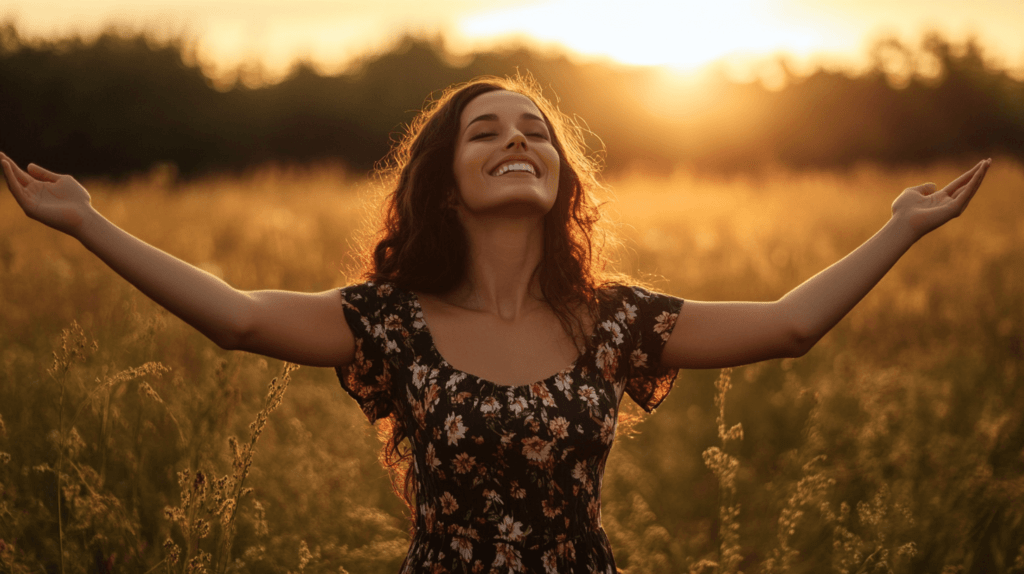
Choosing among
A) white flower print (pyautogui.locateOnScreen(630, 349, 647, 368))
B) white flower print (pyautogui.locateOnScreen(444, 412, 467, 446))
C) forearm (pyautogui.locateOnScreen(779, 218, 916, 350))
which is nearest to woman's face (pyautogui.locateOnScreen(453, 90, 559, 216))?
white flower print (pyautogui.locateOnScreen(630, 349, 647, 368))

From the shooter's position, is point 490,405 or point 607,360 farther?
point 607,360

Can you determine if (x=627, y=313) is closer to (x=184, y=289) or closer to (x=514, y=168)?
(x=514, y=168)

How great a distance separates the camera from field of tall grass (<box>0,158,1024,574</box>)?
6.23ft

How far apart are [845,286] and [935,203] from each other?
275 millimetres

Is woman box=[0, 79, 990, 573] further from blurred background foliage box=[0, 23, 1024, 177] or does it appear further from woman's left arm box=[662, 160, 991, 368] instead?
blurred background foliage box=[0, 23, 1024, 177]

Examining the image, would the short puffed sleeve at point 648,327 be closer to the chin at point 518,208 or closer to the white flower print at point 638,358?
the white flower print at point 638,358

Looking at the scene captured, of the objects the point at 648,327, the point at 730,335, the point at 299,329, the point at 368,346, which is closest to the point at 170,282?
the point at 299,329

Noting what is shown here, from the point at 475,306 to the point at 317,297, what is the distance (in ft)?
1.14

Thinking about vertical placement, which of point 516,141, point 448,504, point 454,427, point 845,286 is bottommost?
point 448,504

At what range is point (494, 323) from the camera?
66.4 inches

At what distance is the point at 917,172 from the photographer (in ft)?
38.3

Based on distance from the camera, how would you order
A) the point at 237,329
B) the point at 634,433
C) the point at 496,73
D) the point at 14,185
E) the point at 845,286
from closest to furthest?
the point at 14,185 < the point at 237,329 < the point at 845,286 < the point at 634,433 < the point at 496,73

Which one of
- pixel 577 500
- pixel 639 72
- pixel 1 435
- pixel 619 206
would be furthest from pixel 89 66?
pixel 577 500

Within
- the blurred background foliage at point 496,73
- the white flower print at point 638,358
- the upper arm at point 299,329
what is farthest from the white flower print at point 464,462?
the blurred background foliage at point 496,73
